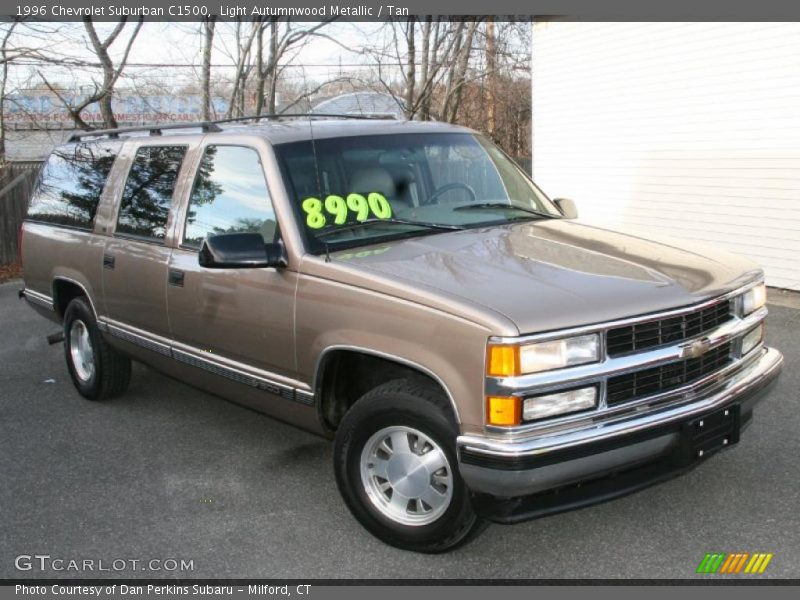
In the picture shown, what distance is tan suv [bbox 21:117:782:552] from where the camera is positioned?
10.2 ft

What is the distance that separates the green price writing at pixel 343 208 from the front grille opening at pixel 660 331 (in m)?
1.49

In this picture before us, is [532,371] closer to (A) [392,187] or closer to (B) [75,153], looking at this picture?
(A) [392,187]

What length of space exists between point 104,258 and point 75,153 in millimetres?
1195

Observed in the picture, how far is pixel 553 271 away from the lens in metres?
3.50

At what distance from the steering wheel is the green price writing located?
294 millimetres

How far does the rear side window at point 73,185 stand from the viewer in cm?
573

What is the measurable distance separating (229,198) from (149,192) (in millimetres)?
939

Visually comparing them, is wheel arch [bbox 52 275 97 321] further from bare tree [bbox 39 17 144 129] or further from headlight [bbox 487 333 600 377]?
bare tree [bbox 39 17 144 129]

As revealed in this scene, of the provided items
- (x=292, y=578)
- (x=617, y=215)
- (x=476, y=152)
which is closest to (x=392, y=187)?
(x=476, y=152)

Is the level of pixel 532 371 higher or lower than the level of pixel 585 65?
lower

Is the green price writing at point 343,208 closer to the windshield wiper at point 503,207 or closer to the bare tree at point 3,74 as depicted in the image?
the windshield wiper at point 503,207

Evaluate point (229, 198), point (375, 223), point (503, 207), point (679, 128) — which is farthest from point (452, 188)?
point (679, 128)

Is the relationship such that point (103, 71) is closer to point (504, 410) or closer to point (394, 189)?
point (394, 189)

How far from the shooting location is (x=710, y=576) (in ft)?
11.0
